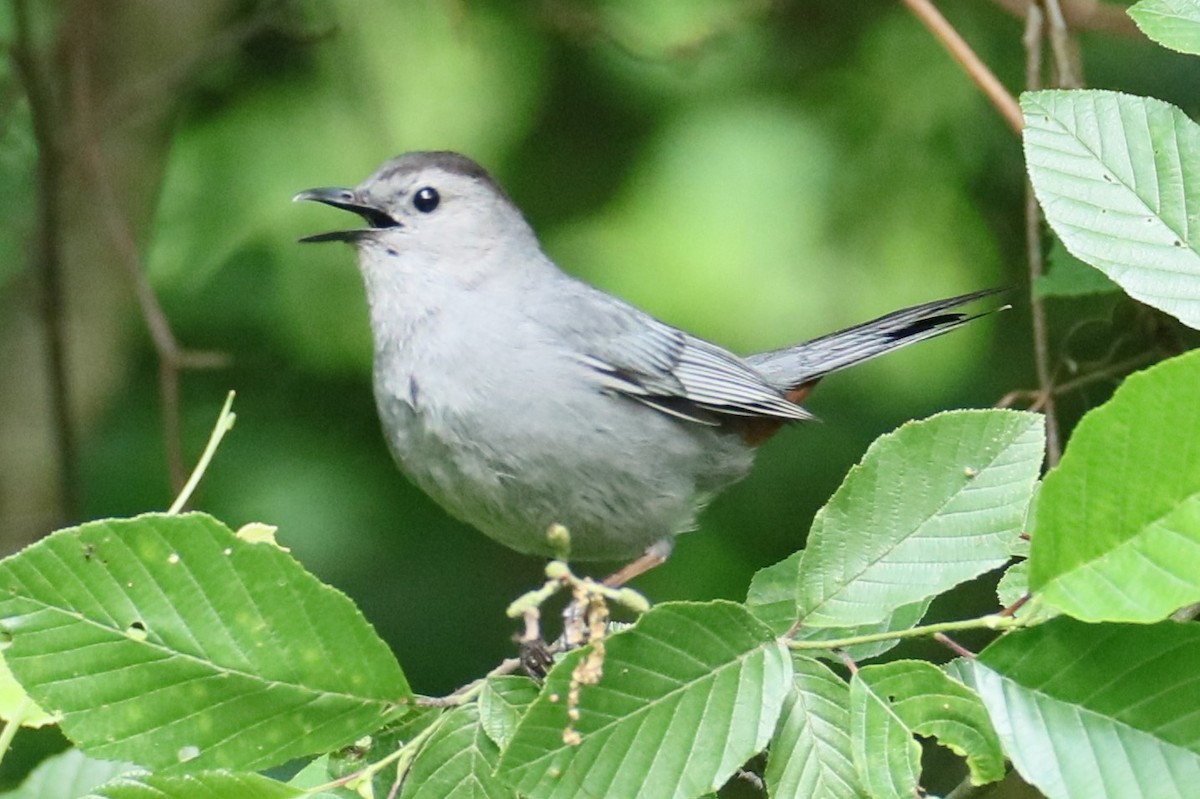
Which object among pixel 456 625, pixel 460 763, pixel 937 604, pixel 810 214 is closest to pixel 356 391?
pixel 456 625

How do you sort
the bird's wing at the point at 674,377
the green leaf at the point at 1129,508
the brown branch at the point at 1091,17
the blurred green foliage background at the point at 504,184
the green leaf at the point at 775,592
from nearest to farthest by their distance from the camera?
the green leaf at the point at 1129,508, the green leaf at the point at 775,592, the bird's wing at the point at 674,377, the brown branch at the point at 1091,17, the blurred green foliage background at the point at 504,184

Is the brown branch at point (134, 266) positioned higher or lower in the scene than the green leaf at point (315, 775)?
higher

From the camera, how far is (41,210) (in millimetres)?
4086

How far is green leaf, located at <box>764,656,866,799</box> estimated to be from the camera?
1.41 metres

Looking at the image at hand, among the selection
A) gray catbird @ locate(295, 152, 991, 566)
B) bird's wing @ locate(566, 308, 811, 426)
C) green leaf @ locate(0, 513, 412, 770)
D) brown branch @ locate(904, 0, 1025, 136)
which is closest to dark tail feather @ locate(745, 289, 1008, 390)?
gray catbird @ locate(295, 152, 991, 566)

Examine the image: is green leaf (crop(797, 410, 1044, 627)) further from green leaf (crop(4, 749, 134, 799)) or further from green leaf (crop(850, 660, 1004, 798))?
green leaf (crop(4, 749, 134, 799))

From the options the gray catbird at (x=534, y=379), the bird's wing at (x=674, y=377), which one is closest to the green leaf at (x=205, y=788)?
the gray catbird at (x=534, y=379)

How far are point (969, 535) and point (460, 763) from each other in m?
0.59

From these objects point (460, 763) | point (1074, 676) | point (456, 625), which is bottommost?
point (456, 625)

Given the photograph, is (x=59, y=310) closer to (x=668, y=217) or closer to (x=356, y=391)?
(x=356, y=391)

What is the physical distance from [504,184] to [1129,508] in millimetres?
3524

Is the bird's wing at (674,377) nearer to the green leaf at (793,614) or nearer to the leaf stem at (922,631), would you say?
the green leaf at (793,614)

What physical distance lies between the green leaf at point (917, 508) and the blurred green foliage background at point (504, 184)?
2778 millimetres

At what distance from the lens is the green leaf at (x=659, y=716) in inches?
52.7
